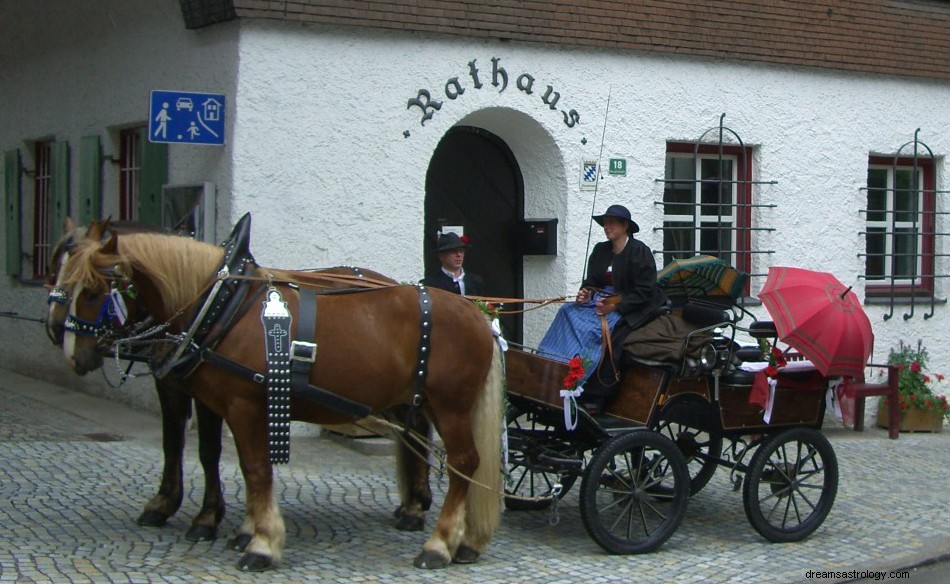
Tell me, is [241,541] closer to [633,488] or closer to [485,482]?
[485,482]

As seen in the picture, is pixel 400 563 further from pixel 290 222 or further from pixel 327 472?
pixel 290 222

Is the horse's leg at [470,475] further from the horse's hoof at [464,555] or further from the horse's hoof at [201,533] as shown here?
the horse's hoof at [201,533]

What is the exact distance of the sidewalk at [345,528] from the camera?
20.0ft

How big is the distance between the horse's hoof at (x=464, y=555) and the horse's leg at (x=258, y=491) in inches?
38.6

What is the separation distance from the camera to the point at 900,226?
12.5 meters

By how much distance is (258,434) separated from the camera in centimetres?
591

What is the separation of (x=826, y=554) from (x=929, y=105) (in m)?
7.15

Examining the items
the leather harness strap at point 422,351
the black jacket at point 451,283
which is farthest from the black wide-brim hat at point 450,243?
the leather harness strap at point 422,351

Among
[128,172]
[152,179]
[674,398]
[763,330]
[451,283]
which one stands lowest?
[674,398]

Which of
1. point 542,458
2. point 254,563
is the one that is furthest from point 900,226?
point 254,563

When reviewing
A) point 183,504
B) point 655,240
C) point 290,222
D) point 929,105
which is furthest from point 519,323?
point 929,105

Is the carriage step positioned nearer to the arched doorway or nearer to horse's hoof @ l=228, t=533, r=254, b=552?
horse's hoof @ l=228, t=533, r=254, b=552

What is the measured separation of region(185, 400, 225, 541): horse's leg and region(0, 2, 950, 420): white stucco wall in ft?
8.92

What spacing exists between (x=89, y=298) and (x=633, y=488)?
123 inches
